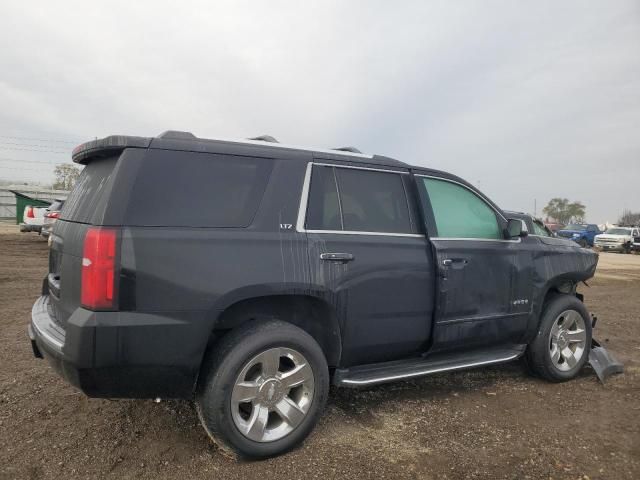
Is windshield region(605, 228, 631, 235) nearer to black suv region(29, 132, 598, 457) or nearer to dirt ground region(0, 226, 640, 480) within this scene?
dirt ground region(0, 226, 640, 480)

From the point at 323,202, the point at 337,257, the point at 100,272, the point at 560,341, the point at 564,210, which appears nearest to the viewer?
the point at 100,272

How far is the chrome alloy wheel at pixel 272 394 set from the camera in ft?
9.29

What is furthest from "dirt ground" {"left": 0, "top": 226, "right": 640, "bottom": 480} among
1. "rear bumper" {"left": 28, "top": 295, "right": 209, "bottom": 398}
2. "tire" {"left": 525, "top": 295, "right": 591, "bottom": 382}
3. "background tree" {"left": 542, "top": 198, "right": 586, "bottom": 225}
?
"background tree" {"left": 542, "top": 198, "right": 586, "bottom": 225}

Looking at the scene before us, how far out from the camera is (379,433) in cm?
331

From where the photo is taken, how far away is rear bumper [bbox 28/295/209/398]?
249 cm

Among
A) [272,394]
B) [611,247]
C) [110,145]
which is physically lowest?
[272,394]

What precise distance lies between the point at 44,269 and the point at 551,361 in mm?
10174

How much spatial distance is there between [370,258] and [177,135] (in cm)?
144

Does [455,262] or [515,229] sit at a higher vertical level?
[515,229]

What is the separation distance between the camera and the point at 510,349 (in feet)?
13.9

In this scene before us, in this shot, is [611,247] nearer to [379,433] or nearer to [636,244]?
[636,244]

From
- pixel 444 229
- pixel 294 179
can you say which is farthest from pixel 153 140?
pixel 444 229

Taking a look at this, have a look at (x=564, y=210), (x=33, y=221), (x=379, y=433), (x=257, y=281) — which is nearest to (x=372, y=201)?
(x=257, y=281)

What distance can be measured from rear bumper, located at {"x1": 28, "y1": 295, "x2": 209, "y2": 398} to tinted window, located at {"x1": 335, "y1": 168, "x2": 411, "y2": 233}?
1307mm
